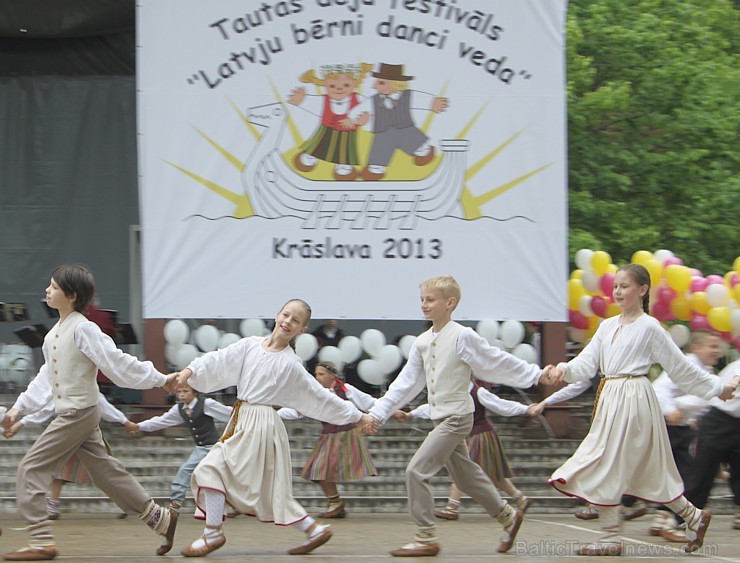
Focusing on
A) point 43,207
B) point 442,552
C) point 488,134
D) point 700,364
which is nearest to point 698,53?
point 488,134

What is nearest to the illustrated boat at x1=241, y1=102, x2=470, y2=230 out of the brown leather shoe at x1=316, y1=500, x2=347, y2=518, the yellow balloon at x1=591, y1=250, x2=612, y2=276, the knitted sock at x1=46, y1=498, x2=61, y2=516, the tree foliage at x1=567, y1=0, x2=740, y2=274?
the yellow balloon at x1=591, y1=250, x2=612, y2=276

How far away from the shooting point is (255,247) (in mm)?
11773

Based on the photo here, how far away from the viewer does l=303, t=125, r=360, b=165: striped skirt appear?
1191 centimetres

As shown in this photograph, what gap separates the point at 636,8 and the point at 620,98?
2.84 metres

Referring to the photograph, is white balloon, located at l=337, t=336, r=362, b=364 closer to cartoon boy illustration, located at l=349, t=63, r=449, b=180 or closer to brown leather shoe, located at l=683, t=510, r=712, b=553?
cartoon boy illustration, located at l=349, t=63, r=449, b=180

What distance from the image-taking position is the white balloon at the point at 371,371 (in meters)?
12.1

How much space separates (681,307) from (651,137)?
8.59 meters

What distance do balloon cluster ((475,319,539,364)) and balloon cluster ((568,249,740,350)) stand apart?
1.03 meters

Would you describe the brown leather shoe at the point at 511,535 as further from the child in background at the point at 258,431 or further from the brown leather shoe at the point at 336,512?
the brown leather shoe at the point at 336,512

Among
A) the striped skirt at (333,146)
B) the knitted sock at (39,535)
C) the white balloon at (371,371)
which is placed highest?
the striped skirt at (333,146)

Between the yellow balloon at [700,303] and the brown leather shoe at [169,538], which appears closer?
the brown leather shoe at [169,538]

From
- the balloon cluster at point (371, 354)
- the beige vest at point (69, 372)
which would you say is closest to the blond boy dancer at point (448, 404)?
the beige vest at point (69, 372)

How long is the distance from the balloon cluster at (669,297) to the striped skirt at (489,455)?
310 centimetres

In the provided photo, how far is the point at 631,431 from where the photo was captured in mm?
7121
